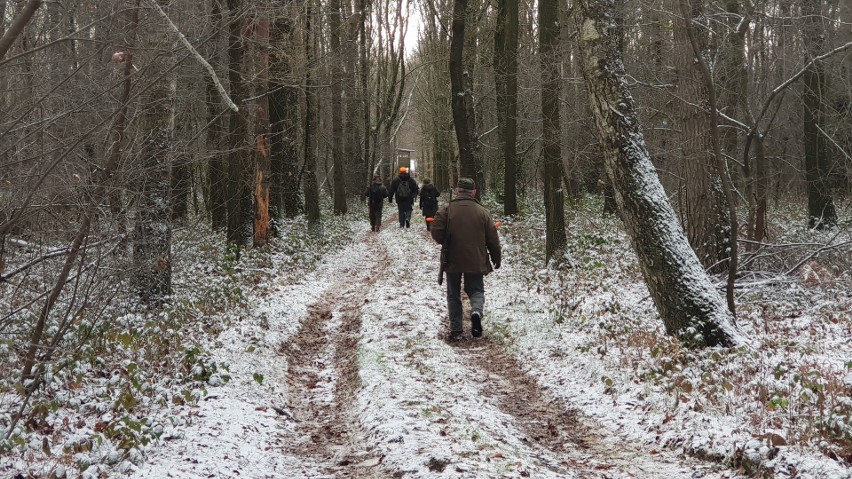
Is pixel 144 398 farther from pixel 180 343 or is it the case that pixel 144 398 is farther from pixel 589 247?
pixel 589 247

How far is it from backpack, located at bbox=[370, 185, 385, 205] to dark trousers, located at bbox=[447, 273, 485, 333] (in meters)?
15.8

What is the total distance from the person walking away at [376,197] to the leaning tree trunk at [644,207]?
17.2 metres

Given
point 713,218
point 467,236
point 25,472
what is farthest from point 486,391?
point 713,218

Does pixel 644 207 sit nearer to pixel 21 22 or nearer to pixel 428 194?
pixel 21 22

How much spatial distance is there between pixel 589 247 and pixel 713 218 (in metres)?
5.82

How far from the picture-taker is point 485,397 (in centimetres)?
653

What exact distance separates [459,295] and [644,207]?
2996 millimetres

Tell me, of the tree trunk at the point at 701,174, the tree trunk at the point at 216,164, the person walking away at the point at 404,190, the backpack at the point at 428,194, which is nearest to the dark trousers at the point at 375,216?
the person walking away at the point at 404,190

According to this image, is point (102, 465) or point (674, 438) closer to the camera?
point (102, 465)

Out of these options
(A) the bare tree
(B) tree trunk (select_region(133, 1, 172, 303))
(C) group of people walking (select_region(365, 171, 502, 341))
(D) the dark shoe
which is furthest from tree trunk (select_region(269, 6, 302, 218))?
(D) the dark shoe

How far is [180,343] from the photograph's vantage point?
7.61 m

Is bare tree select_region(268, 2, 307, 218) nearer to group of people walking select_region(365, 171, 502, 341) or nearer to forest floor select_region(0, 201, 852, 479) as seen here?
group of people walking select_region(365, 171, 502, 341)

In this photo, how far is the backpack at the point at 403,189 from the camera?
2492 cm

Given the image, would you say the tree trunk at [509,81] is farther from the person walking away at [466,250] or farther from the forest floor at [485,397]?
the person walking away at [466,250]
